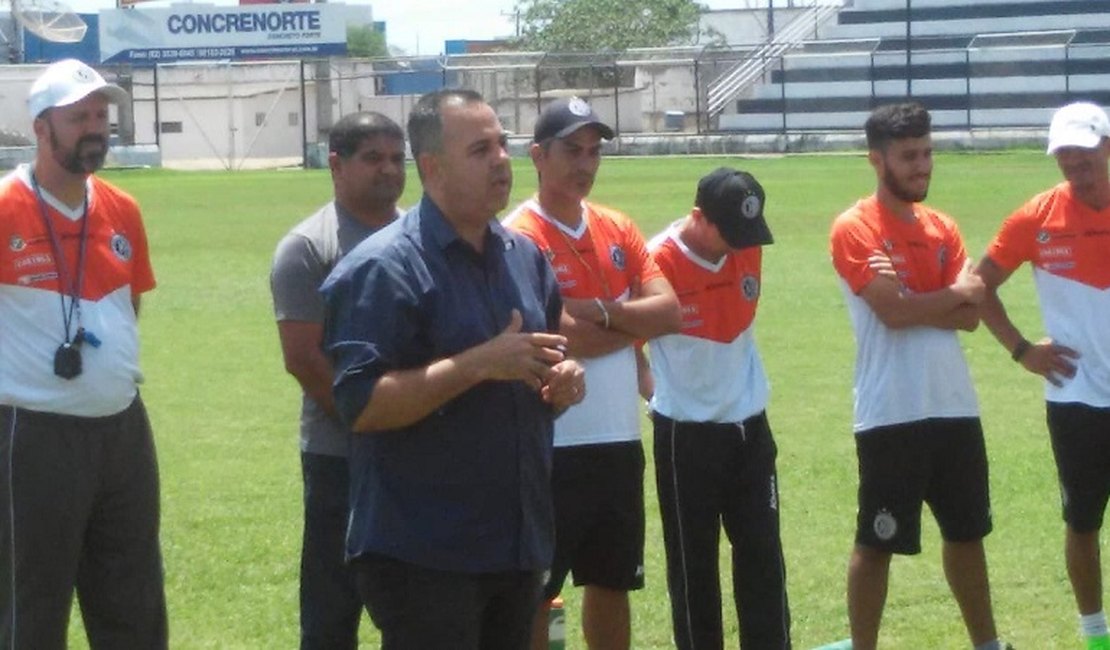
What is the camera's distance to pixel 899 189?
6.88m

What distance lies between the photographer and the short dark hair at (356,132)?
6.02 meters

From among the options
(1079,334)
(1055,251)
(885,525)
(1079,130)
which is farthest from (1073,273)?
(885,525)

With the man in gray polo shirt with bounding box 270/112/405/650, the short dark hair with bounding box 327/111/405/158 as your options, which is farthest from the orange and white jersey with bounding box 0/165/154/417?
the short dark hair with bounding box 327/111/405/158

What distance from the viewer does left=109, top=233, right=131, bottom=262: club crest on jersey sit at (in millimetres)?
6027

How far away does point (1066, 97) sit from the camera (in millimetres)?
54375

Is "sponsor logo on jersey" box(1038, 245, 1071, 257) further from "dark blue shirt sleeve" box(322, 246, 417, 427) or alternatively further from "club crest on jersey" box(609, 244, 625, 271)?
"dark blue shirt sleeve" box(322, 246, 417, 427)

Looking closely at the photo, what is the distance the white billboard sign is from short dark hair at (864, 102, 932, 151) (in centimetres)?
8505

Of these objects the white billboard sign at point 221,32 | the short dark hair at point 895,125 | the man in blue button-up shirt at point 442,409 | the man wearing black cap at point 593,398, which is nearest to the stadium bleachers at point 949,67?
the white billboard sign at point 221,32

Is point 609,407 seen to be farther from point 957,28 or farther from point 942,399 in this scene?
point 957,28

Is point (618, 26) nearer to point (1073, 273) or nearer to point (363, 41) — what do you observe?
point (363, 41)

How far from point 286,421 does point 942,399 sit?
6.95 metres

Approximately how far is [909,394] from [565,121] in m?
1.59

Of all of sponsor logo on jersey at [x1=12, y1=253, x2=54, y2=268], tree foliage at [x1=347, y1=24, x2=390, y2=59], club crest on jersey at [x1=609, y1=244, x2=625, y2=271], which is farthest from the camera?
tree foliage at [x1=347, y1=24, x2=390, y2=59]

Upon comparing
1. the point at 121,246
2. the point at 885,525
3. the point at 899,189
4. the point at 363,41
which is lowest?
the point at 885,525
